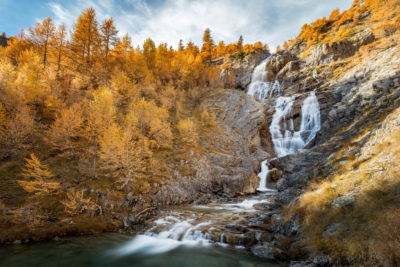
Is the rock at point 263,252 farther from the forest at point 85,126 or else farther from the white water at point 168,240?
the forest at point 85,126

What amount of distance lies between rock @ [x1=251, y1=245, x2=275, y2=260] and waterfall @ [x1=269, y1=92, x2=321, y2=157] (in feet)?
86.7

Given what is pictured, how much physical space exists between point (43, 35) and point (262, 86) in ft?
185

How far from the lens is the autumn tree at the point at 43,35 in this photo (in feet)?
122

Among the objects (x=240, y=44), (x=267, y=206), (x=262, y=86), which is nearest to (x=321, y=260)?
(x=267, y=206)

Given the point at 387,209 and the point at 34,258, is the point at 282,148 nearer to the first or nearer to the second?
the point at 387,209

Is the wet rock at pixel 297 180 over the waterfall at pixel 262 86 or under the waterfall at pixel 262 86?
under

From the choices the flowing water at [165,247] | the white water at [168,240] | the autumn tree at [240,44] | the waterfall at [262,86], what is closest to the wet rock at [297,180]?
the flowing water at [165,247]

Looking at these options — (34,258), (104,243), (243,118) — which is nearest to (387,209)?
(104,243)

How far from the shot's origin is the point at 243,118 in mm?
42844

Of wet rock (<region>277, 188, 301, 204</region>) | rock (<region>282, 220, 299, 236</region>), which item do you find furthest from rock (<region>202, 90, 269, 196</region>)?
rock (<region>282, 220, 299, 236</region>)

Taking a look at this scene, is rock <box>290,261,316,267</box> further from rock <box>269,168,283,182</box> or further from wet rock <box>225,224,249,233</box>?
rock <box>269,168,283,182</box>

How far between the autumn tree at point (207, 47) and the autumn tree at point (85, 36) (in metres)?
53.8

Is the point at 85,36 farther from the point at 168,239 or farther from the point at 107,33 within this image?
the point at 168,239

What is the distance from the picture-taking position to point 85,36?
41.6 m
